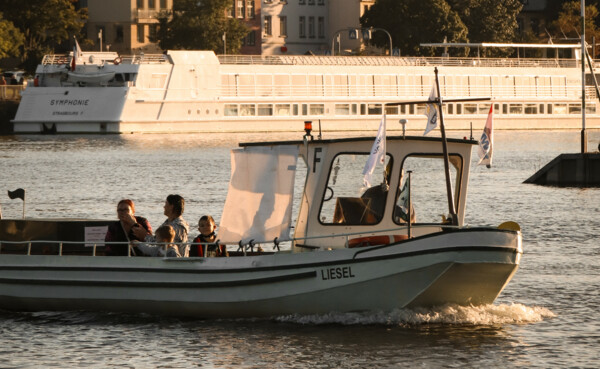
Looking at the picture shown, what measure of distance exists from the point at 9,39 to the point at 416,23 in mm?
39334

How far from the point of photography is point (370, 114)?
111 m

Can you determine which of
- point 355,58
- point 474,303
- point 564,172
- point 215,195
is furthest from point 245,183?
point 355,58

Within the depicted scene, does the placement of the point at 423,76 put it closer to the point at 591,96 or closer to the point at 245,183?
the point at 591,96

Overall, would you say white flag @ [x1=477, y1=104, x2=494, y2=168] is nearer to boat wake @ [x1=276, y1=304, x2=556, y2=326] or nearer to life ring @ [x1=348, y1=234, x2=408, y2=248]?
life ring @ [x1=348, y1=234, x2=408, y2=248]

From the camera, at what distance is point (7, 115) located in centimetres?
10381

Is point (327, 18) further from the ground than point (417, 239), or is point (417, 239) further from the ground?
point (327, 18)

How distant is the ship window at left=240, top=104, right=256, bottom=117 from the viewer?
348 feet

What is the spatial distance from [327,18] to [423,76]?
126 ft

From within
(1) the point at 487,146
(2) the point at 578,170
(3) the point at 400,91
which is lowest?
A: (2) the point at 578,170

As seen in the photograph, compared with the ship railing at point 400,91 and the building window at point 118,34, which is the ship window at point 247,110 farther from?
the building window at point 118,34

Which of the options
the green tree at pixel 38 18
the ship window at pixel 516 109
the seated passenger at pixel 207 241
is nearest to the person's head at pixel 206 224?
the seated passenger at pixel 207 241

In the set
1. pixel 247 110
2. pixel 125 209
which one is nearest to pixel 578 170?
pixel 125 209

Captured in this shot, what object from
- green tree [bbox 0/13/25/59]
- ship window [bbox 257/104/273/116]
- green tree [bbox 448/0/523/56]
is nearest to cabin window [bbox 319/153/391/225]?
ship window [bbox 257/104/273/116]

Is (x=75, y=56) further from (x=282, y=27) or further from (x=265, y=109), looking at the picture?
(x=282, y=27)
